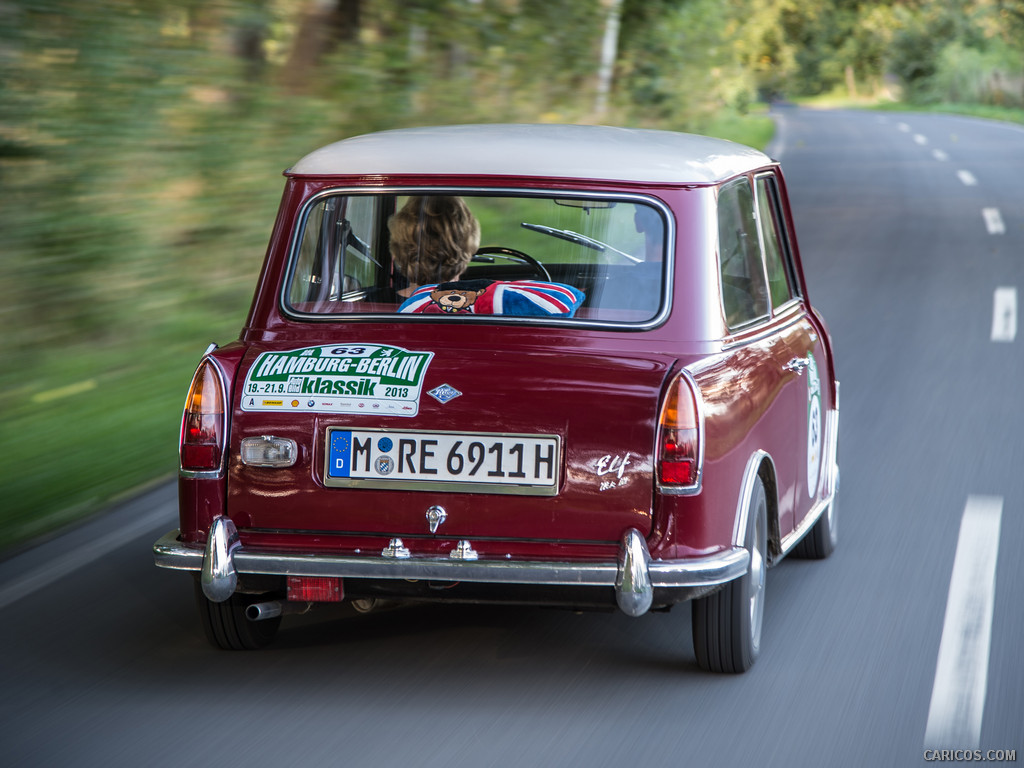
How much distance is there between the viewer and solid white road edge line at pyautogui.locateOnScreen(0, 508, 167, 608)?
5492mm

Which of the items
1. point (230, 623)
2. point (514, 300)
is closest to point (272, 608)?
point (230, 623)

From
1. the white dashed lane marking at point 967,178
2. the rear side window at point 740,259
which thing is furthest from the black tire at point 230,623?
the white dashed lane marking at point 967,178

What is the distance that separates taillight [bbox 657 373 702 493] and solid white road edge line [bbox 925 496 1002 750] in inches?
39.8

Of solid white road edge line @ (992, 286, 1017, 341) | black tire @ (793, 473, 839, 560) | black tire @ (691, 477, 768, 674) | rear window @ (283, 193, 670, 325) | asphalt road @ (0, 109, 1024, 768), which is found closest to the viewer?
asphalt road @ (0, 109, 1024, 768)

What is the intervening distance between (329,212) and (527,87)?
557 inches

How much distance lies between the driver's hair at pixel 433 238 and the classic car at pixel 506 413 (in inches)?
0.8

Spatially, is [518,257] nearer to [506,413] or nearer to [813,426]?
[813,426]

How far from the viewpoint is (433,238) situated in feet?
17.0

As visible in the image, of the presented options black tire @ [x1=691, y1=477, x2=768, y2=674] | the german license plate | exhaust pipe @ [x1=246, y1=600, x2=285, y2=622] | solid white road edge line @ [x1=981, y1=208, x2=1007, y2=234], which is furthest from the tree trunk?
solid white road edge line @ [x1=981, y1=208, x2=1007, y2=234]

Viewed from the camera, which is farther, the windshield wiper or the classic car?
the windshield wiper

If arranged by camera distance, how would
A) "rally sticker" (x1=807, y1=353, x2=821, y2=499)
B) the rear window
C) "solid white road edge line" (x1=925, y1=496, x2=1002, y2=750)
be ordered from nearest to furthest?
1. "solid white road edge line" (x1=925, y1=496, x2=1002, y2=750)
2. the rear window
3. "rally sticker" (x1=807, y1=353, x2=821, y2=499)

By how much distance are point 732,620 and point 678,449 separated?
68cm

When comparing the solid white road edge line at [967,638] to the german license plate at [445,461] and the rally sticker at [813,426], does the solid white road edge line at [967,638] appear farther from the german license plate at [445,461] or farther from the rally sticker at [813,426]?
the german license plate at [445,461]

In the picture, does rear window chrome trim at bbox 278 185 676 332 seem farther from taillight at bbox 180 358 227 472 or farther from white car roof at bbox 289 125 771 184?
taillight at bbox 180 358 227 472
